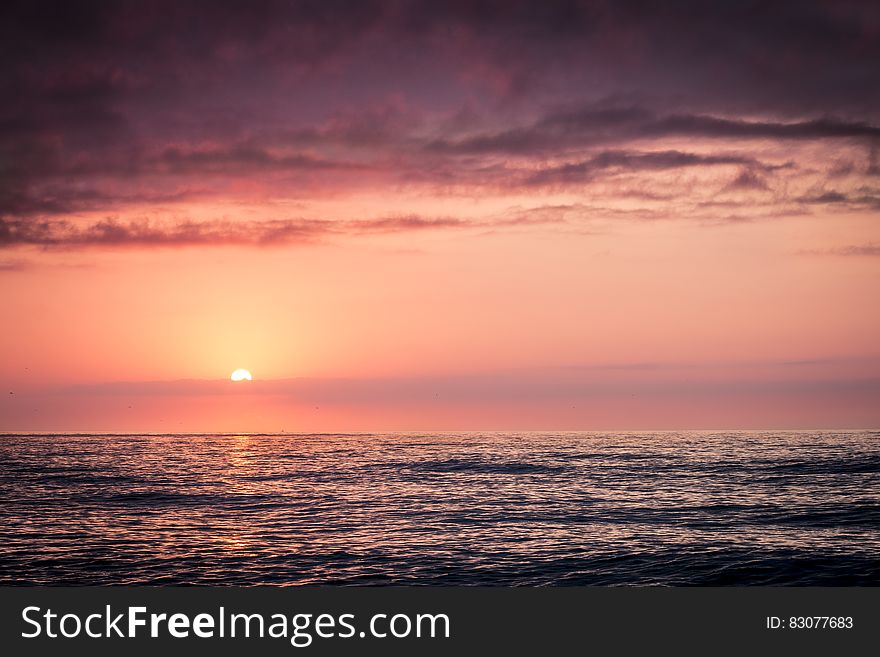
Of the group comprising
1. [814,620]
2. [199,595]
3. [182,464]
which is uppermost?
[182,464]

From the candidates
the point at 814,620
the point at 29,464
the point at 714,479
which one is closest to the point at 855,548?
the point at 814,620

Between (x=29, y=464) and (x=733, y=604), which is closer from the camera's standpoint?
(x=733, y=604)

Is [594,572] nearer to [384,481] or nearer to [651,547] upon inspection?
[651,547]

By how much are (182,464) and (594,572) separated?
6522cm

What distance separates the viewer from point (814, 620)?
19578 millimetres

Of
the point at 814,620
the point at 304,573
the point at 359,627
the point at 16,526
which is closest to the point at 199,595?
the point at 359,627

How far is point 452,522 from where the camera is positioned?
138 ft

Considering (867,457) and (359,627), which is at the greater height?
(867,457)

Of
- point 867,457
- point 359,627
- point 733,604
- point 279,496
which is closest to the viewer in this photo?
point 359,627

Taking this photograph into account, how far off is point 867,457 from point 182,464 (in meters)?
73.3

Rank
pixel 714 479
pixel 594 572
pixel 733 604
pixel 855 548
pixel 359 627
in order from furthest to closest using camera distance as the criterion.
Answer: pixel 714 479
pixel 855 548
pixel 594 572
pixel 733 604
pixel 359 627

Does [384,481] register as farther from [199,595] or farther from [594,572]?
[199,595]

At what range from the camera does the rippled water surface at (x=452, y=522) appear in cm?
3019

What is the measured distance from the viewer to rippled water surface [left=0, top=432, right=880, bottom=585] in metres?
30.2
